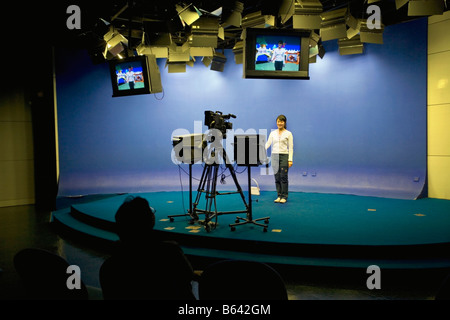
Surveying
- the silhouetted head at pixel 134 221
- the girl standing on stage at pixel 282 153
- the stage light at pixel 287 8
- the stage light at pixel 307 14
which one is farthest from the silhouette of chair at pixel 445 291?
the girl standing on stage at pixel 282 153

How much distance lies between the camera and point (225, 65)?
8.12 metres

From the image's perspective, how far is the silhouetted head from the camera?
1.69m

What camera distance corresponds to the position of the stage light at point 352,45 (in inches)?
246

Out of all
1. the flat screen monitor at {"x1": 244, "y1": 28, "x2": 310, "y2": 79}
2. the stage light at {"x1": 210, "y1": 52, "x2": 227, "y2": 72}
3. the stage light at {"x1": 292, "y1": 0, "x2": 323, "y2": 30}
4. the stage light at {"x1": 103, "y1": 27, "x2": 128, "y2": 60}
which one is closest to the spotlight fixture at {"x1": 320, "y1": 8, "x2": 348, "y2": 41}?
the stage light at {"x1": 292, "y1": 0, "x2": 323, "y2": 30}

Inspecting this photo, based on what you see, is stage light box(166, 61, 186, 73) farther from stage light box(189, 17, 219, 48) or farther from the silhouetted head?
the silhouetted head

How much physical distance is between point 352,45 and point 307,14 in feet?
6.59

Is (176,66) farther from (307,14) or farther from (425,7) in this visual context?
(425,7)

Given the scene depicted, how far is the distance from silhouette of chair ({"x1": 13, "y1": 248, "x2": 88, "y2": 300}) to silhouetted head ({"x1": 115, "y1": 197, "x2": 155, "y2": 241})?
295 mm

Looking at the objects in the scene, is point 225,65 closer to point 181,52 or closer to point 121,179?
point 181,52

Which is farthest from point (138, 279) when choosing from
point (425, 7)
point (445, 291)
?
point (425, 7)

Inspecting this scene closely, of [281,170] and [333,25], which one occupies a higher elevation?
[333,25]

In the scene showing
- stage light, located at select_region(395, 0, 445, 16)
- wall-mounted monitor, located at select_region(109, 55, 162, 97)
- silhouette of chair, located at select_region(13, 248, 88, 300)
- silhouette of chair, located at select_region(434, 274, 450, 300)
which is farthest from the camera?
wall-mounted monitor, located at select_region(109, 55, 162, 97)

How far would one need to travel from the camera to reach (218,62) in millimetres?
7641
